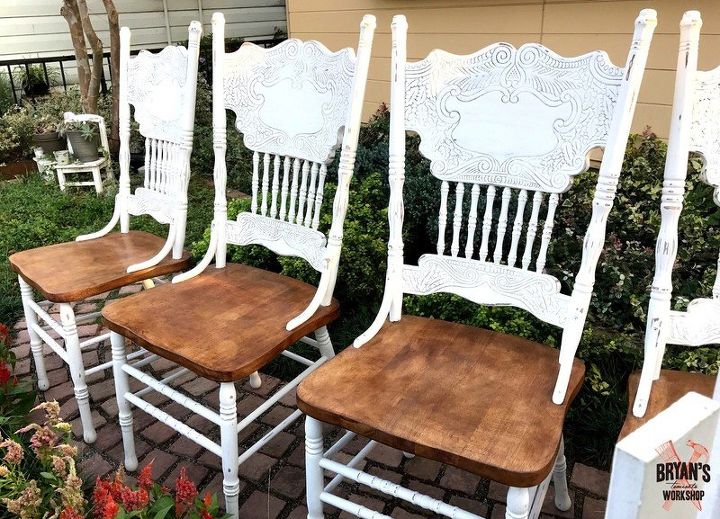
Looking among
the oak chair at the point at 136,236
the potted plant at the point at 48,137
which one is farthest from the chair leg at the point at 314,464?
the potted plant at the point at 48,137

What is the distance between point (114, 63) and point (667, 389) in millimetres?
5296

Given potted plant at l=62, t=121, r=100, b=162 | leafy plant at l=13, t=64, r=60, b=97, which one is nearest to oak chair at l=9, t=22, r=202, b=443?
potted plant at l=62, t=121, r=100, b=162

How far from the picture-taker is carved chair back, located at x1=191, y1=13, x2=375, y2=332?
5.69 feet

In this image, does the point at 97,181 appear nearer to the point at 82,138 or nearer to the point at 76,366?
the point at 82,138

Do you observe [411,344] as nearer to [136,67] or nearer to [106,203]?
[136,67]

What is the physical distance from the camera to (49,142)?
508 centimetres

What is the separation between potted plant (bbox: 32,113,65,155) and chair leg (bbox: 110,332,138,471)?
3.79 m

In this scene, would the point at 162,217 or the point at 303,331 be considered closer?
the point at 303,331

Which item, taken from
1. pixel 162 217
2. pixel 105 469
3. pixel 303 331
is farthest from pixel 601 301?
pixel 105 469

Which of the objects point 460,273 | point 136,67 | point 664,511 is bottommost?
point 460,273

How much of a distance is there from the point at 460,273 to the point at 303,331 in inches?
19.0

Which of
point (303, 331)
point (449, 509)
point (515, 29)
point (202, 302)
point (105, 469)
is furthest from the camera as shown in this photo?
point (515, 29)

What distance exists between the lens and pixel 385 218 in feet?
8.85

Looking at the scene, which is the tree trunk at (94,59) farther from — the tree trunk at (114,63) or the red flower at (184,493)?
the red flower at (184,493)
